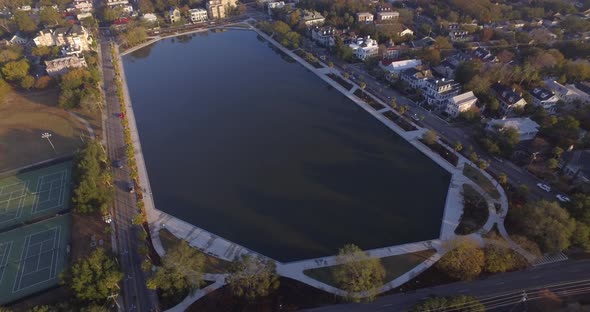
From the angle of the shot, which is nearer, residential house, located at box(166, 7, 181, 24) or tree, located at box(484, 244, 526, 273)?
tree, located at box(484, 244, 526, 273)

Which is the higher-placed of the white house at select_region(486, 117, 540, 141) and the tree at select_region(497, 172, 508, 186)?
the white house at select_region(486, 117, 540, 141)

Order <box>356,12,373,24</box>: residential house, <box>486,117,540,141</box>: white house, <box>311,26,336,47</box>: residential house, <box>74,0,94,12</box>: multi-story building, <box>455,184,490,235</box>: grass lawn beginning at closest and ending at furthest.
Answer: <box>455,184,490,235</box>: grass lawn, <box>486,117,540,141</box>: white house, <box>311,26,336,47</box>: residential house, <box>356,12,373,24</box>: residential house, <box>74,0,94,12</box>: multi-story building

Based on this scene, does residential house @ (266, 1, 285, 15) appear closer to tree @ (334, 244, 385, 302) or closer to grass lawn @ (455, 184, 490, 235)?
grass lawn @ (455, 184, 490, 235)

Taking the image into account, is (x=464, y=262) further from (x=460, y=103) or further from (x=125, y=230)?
(x=125, y=230)

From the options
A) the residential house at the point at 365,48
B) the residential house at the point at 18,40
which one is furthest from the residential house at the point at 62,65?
the residential house at the point at 365,48

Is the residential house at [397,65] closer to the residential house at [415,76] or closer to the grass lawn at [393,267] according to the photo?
the residential house at [415,76]

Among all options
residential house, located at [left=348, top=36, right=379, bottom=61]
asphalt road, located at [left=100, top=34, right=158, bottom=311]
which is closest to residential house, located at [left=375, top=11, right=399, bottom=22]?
residential house, located at [left=348, top=36, right=379, bottom=61]

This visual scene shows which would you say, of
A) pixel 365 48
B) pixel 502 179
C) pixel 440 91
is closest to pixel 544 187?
pixel 502 179
